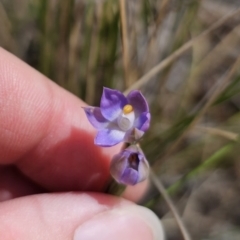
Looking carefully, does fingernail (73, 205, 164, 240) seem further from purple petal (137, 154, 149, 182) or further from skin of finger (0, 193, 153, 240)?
purple petal (137, 154, 149, 182)

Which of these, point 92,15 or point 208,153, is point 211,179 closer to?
point 208,153

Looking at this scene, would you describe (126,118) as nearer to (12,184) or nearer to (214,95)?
(214,95)

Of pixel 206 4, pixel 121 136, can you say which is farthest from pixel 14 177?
pixel 206 4

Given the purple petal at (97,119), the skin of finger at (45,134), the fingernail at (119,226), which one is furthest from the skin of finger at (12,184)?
the purple petal at (97,119)

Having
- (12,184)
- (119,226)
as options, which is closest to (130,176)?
(119,226)

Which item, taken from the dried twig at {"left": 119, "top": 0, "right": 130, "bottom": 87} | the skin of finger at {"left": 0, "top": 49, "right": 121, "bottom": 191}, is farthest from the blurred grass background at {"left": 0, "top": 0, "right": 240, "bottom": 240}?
the skin of finger at {"left": 0, "top": 49, "right": 121, "bottom": 191}

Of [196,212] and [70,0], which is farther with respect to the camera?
[196,212]

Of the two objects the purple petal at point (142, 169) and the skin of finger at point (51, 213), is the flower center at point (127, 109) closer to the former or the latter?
the purple petal at point (142, 169)

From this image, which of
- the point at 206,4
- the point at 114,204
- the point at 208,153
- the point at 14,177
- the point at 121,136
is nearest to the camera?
the point at 121,136
